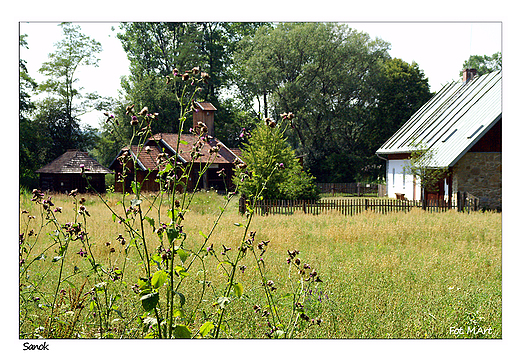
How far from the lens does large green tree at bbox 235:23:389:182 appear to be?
35281 millimetres

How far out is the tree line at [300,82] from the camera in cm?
3262

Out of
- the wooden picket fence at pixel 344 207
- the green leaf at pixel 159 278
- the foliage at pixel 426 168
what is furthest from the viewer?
the foliage at pixel 426 168

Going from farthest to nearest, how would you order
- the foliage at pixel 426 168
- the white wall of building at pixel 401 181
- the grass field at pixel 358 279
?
the white wall of building at pixel 401 181
the foliage at pixel 426 168
the grass field at pixel 358 279

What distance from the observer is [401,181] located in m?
25.8

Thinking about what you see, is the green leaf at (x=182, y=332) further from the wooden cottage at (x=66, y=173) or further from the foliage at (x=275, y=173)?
the wooden cottage at (x=66, y=173)

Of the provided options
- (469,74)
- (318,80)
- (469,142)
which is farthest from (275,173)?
(318,80)

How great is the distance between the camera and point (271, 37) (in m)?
35.3

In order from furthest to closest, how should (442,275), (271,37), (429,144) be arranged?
1. (271,37)
2. (429,144)
3. (442,275)

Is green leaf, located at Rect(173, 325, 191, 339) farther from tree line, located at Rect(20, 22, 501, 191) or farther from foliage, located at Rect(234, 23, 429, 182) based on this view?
foliage, located at Rect(234, 23, 429, 182)

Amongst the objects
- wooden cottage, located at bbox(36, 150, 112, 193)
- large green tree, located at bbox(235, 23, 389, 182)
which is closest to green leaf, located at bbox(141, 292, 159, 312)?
wooden cottage, located at bbox(36, 150, 112, 193)

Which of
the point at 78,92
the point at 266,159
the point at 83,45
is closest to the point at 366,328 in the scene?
the point at 266,159

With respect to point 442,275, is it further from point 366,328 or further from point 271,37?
point 271,37

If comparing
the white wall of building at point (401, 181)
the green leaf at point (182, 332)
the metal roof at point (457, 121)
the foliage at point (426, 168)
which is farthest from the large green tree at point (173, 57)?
the green leaf at point (182, 332)
